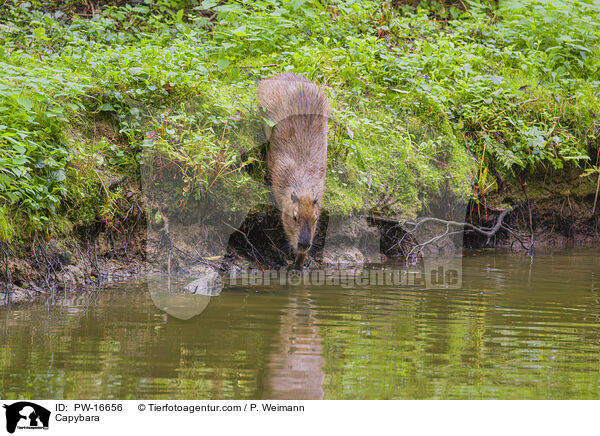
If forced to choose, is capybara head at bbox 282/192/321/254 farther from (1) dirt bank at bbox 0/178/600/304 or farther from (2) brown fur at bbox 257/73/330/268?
(1) dirt bank at bbox 0/178/600/304

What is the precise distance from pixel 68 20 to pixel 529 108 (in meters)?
6.77

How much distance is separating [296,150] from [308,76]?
1.40 metres

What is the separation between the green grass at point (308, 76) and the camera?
18.3 feet

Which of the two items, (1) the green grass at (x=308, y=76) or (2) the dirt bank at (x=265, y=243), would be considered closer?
(2) the dirt bank at (x=265, y=243)

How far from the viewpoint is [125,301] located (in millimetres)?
4910

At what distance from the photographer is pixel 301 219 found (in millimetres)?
6023

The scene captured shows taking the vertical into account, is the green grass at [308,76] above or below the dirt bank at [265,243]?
above

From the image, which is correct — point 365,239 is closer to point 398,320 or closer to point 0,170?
point 398,320
